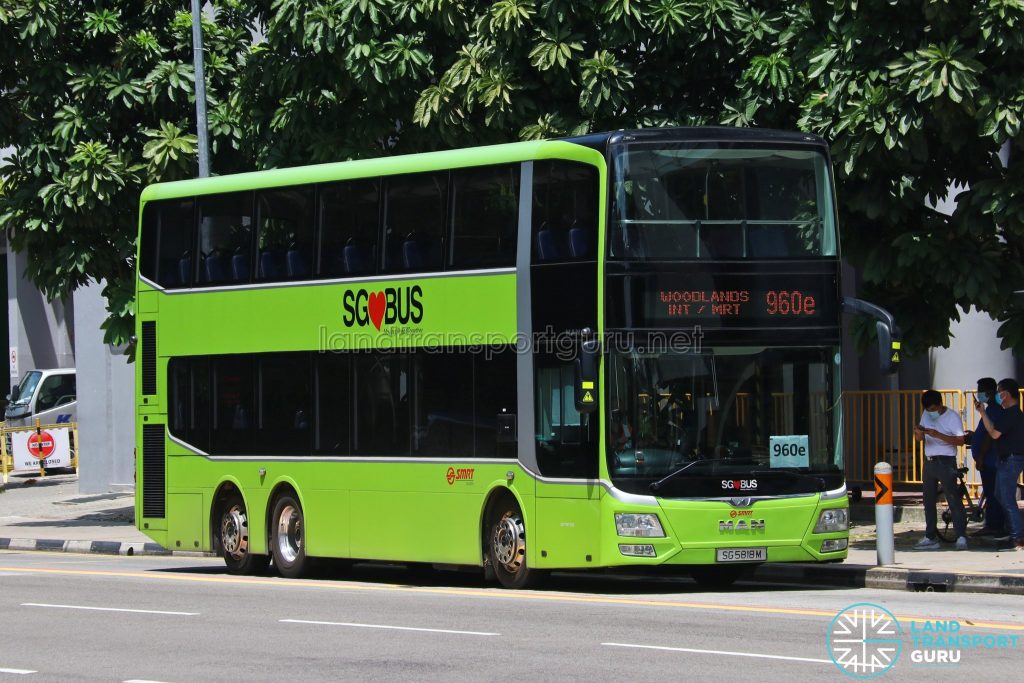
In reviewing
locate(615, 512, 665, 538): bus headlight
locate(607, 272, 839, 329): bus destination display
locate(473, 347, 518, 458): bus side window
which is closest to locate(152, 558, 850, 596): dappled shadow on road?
locate(615, 512, 665, 538): bus headlight

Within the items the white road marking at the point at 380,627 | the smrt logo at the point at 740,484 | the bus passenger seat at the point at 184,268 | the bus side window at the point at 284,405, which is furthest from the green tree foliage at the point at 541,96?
the white road marking at the point at 380,627

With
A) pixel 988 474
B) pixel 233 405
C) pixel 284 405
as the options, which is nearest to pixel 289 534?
pixel 284 405

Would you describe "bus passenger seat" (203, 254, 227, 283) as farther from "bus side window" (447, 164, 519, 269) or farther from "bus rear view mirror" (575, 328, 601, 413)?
"bus rear view mirror" (575, 328, 601, 413)

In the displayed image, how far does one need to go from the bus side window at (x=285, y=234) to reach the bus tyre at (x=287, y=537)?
2615 mm

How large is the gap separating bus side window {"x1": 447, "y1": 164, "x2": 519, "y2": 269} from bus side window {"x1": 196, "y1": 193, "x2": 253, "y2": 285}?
3.39 metres

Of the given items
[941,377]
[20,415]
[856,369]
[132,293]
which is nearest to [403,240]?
[132,293]

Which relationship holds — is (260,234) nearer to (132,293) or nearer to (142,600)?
(142,600)

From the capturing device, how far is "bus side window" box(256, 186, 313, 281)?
1847 cm

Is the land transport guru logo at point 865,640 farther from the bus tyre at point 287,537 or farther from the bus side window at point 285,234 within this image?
the bus side window at point 285,234

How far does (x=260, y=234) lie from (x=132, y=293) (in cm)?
809

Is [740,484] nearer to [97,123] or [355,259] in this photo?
[355,259]

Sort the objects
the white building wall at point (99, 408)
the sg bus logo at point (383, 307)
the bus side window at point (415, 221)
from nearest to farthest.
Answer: the bus side window at point (415, 221) < the sg bus logo at point (383, 307) < the white building wall at point (99, 408)

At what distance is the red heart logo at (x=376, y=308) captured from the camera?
17.6 meters

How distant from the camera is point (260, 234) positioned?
62.3ft
